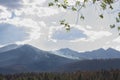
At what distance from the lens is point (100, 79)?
5773 inches

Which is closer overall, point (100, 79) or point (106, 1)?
point (106, 1)

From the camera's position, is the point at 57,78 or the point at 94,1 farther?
the point at 57,78

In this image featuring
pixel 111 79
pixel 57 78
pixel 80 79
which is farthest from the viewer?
pixel 57 78

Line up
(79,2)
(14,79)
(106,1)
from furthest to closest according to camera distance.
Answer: (14,79)
(79,2)
(106,1)

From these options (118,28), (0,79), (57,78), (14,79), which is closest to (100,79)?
(57,78)

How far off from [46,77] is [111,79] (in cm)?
3867

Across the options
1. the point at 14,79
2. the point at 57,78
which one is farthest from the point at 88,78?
the point at 14,79

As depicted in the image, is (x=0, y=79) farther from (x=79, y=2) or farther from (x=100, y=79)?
(x=79, y=2)

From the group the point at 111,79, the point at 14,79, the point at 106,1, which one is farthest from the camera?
the point at 14,79

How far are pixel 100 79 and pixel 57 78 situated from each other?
25.8 metres

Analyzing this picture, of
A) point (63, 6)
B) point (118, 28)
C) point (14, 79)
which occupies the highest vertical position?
point (63, 6)

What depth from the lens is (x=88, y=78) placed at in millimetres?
149750

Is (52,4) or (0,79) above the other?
(52,4)

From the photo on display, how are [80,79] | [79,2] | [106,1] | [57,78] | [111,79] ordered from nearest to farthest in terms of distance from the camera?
1. [106,1]
2. [79,2]
3. [111,79]
4. [80,79]
5. [57,78]
